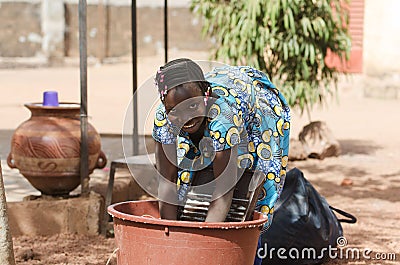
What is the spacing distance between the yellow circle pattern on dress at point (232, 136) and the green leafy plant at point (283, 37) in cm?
506

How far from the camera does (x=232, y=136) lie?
267 cm

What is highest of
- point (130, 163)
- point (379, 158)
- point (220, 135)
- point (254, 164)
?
point (220, 135)

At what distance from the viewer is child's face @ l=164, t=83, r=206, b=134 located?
8.50 ft

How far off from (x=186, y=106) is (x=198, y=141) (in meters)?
0.31

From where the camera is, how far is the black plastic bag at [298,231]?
4.12 meters

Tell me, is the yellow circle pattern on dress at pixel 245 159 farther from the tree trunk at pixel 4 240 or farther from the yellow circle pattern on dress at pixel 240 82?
the tree trunk at pixel 4 240

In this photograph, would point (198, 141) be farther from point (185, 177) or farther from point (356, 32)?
point (356, 32)

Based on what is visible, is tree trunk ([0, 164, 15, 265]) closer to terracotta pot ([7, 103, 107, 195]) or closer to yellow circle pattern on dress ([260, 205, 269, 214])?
yellow circle pattern on dress ([260, 205, 269, 214])

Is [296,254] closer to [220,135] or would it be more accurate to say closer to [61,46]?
[220,135]

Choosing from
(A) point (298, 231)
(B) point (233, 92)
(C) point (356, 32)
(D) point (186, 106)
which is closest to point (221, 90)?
(B) point (233, 92)

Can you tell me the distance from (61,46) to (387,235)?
19.3 meters

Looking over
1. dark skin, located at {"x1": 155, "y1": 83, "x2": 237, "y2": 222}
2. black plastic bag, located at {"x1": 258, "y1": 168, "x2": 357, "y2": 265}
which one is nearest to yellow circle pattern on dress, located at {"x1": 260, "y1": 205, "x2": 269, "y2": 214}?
dark skin, located at {"x1": 155, "y1": 83, "x2": 237, "y2": 222}

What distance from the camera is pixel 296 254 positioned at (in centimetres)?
415

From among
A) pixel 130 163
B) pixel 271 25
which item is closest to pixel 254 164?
pixel 130 163
